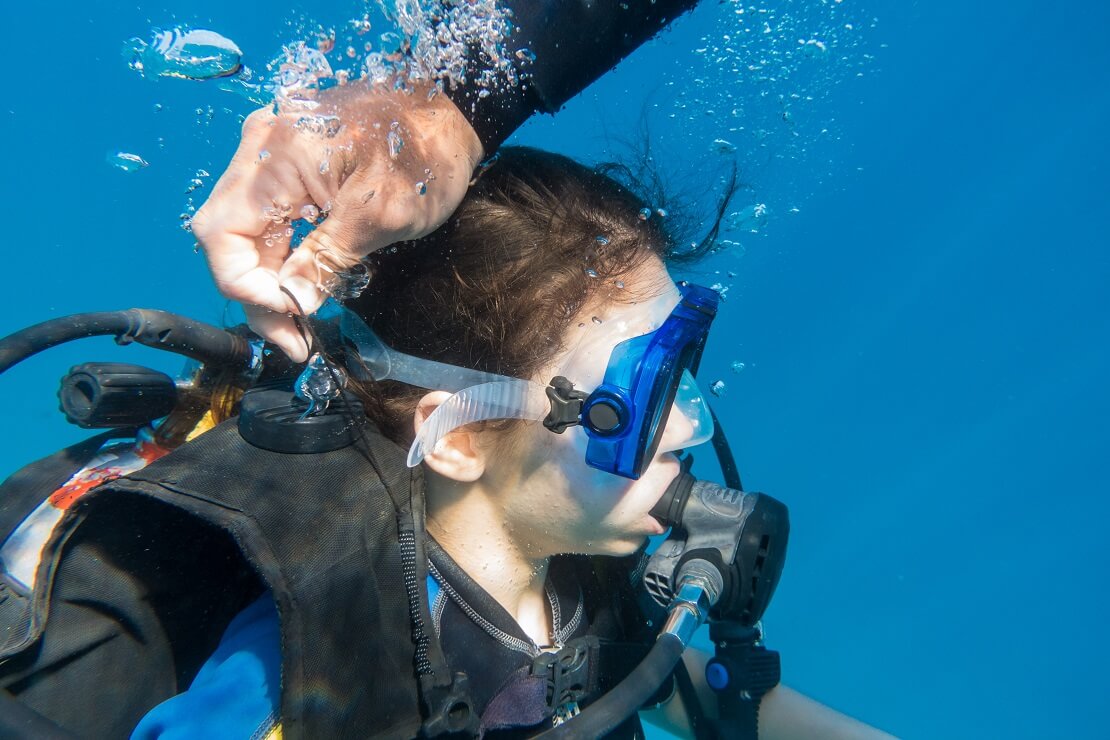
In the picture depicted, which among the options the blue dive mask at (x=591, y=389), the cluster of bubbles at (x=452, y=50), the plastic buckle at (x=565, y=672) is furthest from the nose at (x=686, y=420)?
the cluster of bubbles at (x=452, y=50)

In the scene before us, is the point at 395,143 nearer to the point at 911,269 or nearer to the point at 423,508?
the point at 423,508

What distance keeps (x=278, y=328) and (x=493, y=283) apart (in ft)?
1.76

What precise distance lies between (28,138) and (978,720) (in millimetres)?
48798

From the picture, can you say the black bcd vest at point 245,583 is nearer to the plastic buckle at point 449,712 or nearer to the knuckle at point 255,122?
the plastic buckle at point 449,712

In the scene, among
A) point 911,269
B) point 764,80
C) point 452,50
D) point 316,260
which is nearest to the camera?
point 316,260

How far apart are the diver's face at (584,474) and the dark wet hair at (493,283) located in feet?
0.18

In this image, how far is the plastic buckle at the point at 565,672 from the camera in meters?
1.53

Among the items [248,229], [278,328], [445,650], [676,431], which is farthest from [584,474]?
[248,229]

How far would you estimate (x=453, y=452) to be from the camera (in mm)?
1479

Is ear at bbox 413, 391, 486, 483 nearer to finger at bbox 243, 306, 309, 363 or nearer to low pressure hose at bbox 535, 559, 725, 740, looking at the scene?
finger at bbox 243, 306, 309, 363

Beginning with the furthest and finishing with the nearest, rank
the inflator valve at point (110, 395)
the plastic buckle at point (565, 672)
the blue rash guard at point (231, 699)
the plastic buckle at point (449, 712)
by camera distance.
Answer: the plastic buckle at point (565, 672), the inflator valve at point (110, 395), the plastic buckle at point (449, 712), the blue rash guard at point (231, 699)

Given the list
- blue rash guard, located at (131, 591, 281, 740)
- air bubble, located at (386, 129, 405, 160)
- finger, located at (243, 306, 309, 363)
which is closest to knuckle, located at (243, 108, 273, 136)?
air bubble, located at (386, 129, 405, 160)

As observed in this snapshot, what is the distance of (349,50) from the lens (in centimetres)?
188

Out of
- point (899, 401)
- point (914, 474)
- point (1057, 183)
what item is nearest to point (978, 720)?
point (914, 474)
